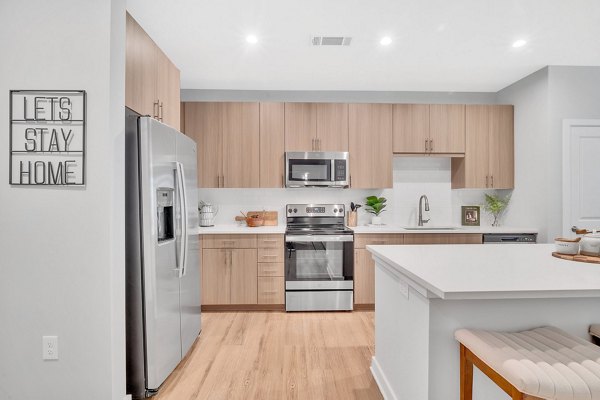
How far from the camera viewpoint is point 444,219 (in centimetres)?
448

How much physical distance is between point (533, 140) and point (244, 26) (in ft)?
10.7

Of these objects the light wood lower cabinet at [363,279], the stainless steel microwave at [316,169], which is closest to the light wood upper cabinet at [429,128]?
the stainless steel microwave at [316,169]

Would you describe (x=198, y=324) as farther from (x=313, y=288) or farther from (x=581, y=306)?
(x=581, y=306)

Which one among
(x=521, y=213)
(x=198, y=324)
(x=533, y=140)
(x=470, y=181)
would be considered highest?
(x=533, y=140)

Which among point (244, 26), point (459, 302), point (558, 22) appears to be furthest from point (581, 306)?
point (244, 26)

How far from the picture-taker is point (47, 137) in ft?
6.13

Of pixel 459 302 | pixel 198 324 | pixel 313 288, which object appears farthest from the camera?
pixel 313 288

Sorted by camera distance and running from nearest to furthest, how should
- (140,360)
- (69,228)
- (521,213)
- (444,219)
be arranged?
(69,228) < (140,360) < (521,213) < (444,219)

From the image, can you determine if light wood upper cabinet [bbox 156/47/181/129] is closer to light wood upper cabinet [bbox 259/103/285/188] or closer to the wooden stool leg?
light wood upper cabinet [bbox 259/103/285/188]

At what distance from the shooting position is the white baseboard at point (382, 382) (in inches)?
81.4

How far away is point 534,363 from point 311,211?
10.7 feet

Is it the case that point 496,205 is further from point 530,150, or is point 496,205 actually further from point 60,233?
point 60,233

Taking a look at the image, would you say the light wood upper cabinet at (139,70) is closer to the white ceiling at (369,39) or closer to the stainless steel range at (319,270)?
the white ceiling at (369,39)

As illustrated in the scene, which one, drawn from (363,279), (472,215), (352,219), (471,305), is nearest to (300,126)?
(352,219)
